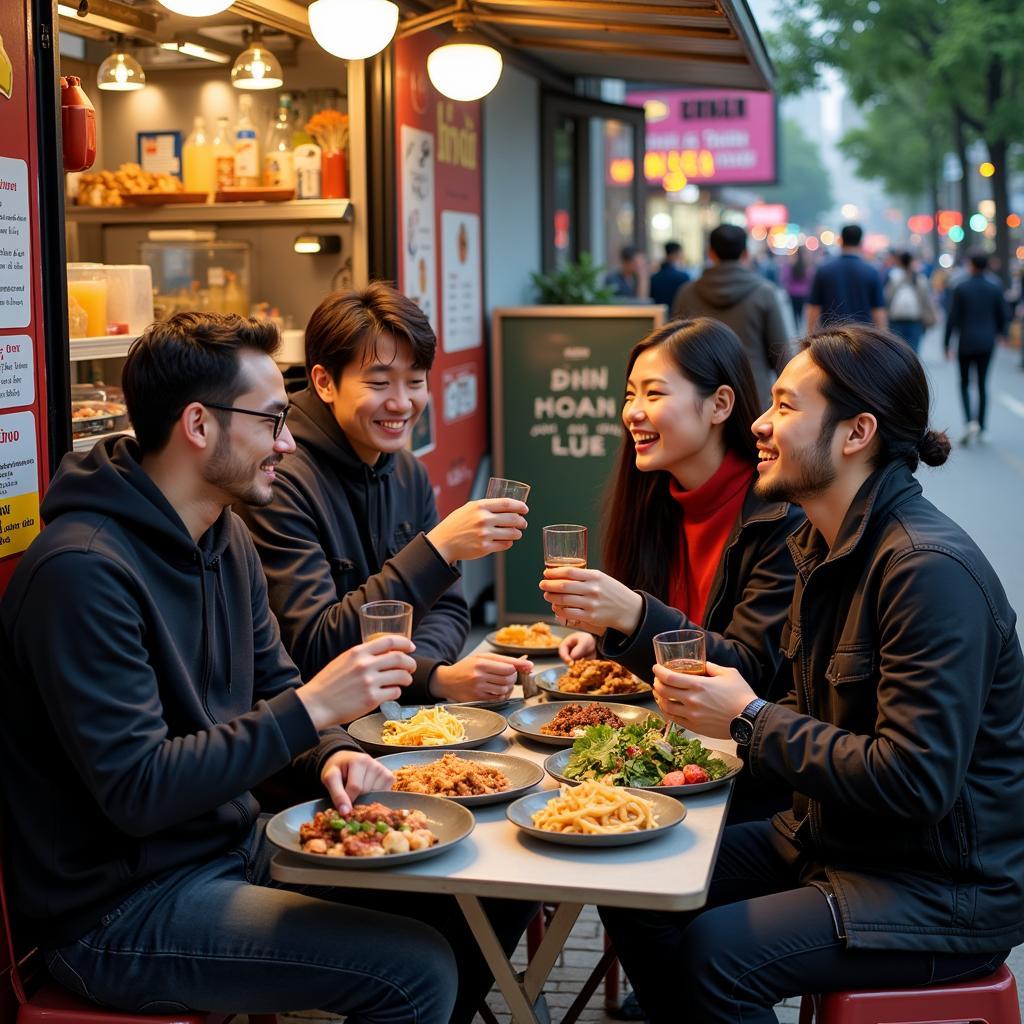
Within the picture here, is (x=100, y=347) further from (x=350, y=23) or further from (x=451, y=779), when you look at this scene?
(x=451, y=779)

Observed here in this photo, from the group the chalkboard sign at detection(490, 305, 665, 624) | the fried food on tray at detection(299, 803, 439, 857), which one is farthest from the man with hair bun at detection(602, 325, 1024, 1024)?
the chalkboard sign at detection(490, 305, 665, 624)

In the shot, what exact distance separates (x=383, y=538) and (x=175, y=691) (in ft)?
4.89

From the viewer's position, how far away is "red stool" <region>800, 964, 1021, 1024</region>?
2.76m

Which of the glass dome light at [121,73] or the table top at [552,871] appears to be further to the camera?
the glass dome light at [121,73]

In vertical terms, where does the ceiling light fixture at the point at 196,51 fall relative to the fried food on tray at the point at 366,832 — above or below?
above

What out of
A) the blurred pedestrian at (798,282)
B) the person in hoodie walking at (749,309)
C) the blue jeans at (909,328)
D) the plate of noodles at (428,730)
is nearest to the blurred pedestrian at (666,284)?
the person in hoodie walking at (749,309)

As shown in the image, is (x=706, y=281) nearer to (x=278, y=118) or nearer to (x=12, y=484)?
(x=278, y=118)

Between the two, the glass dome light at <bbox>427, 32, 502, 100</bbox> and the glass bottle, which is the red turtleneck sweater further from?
the glass bottle

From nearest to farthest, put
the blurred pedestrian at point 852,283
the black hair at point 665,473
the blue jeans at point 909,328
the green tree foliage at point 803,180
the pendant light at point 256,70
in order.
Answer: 1. the black hair at point 665,473
2. the pendant light at point 256,70
3. the blurred pedestrian at point 852,283
4. the blue jeans at point 909,328
5. the green tree foliage at point 803,180

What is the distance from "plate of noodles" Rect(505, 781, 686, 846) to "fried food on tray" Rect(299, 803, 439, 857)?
0.19 m

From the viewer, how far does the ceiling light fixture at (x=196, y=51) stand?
6246mm

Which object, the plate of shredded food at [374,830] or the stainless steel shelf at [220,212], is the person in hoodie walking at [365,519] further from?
the stainless steel shelf at [220,212]

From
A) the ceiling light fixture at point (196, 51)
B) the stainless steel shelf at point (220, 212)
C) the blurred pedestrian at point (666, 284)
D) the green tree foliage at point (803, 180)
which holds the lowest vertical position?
the stainless steel shelf at point (220, 212)

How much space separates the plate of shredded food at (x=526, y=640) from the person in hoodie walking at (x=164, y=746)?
1.21 m
